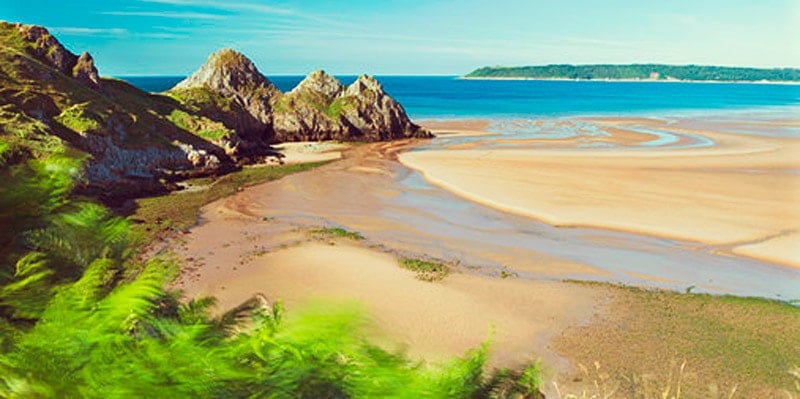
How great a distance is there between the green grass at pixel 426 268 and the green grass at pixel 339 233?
125 inches

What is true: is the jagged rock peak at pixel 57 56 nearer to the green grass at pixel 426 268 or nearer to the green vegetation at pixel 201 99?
the green vegetation at pixel 201 99

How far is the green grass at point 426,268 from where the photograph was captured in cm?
1673

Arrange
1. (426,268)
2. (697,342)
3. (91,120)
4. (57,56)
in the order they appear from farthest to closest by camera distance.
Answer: (57,56)
(91,120)
(426,268)
(697,342)

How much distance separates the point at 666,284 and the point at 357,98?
137 ft

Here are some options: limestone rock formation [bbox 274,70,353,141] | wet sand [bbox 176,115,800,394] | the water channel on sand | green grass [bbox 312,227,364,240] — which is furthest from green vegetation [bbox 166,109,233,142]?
green grass [bbox 312,227,364,240]

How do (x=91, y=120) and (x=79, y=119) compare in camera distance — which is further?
(x=91, y=120)

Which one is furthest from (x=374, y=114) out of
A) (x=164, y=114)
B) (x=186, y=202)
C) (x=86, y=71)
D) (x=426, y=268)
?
(x=426, y=268)

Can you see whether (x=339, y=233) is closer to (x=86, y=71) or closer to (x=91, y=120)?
(x=91, y=120)

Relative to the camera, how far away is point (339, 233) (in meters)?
21.3

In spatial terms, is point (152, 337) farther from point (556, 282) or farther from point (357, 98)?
point (357, 98)

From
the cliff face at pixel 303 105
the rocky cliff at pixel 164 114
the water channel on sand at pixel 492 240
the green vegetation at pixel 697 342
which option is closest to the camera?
the green vegetation at pixel 697 342

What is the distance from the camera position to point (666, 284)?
16.8 m

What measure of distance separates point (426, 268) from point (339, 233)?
493cm

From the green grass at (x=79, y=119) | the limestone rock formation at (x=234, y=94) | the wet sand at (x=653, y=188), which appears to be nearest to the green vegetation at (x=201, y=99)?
the limestone rock formation at (x=234, y=94)
